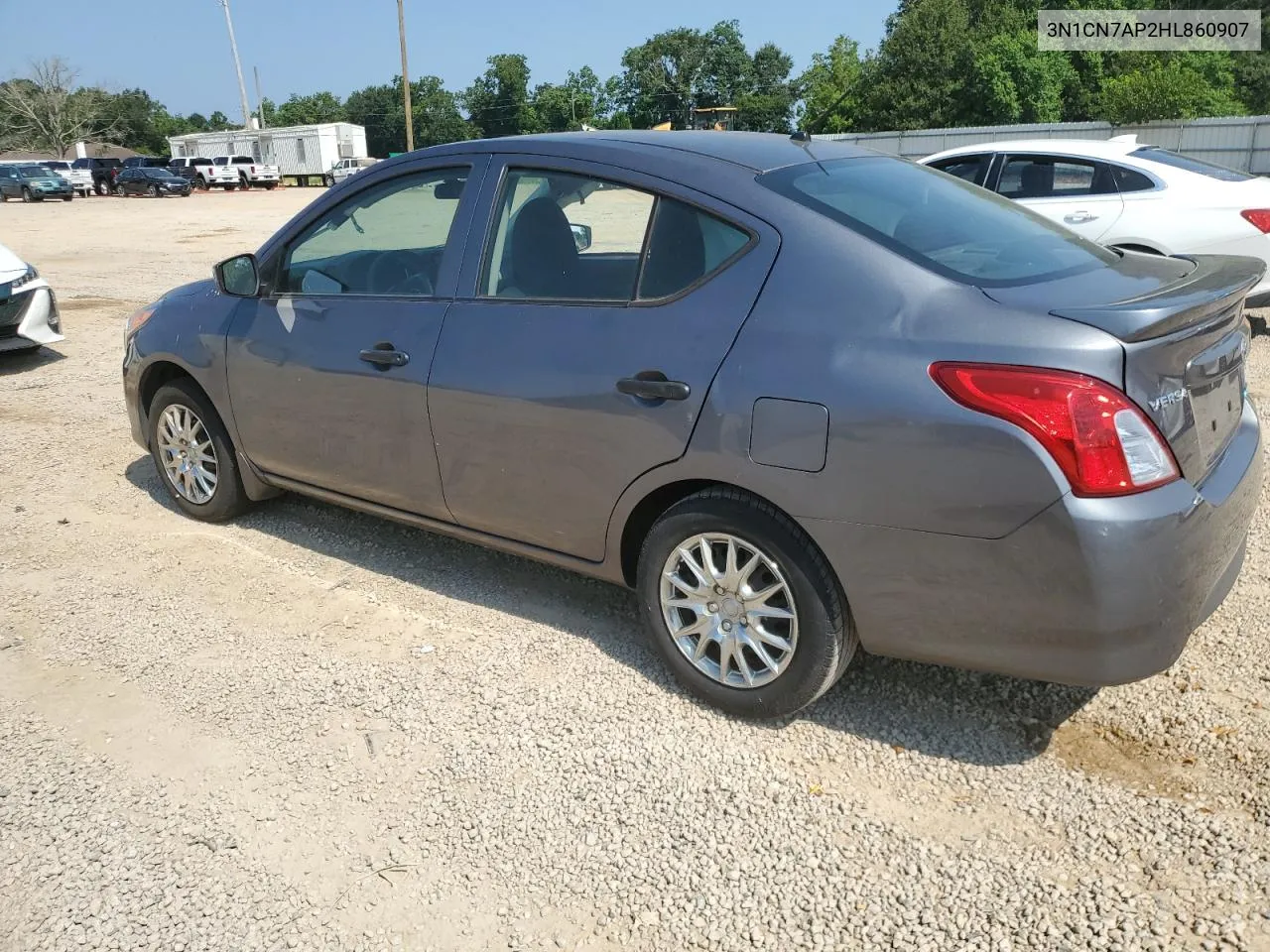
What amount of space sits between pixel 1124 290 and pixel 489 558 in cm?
276

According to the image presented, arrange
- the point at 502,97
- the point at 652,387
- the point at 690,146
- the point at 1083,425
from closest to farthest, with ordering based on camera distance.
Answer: the point at 1083,425 → the point at 652,387 → the point at 690,146 → the point at 502,97

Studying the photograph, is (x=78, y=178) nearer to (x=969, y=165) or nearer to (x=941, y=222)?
(x=969, y=165)

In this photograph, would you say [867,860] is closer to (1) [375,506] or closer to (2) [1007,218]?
(2) [1007,218]

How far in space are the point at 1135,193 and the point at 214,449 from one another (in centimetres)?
708

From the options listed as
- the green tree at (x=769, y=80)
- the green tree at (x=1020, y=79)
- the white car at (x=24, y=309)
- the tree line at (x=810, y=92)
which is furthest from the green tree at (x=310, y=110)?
the white car at (x=24, y=309)

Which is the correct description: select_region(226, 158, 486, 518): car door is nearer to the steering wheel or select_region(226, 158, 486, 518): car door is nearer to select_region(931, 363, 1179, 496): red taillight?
the steering wheel

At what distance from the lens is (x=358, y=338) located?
396cm

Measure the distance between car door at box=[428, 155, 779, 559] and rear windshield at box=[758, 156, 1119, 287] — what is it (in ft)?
0.92

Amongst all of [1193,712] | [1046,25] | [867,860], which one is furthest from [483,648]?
[1046,25]

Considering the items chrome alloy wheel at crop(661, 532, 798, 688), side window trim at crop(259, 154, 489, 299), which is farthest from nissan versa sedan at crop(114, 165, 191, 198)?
chrome alloy wheel at crop(661, 532, 798, 688)

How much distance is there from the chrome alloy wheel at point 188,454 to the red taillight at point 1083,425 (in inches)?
147

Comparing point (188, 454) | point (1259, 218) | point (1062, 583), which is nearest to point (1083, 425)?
point (1062, 583)

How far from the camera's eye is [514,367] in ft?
11.4

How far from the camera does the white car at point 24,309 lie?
862 cm
